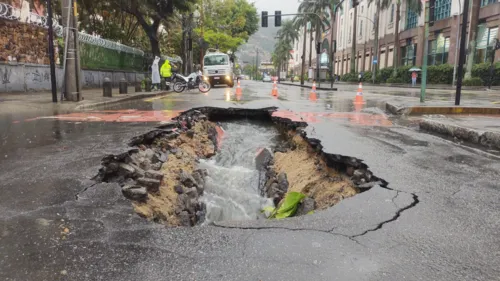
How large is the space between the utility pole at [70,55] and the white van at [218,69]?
→ 15465mm

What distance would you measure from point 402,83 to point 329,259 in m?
39.3

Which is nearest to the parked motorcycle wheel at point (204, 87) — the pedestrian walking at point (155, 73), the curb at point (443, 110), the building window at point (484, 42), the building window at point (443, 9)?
the pedestrian walking at point (155, 73)

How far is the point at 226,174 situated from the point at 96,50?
59.2 feet

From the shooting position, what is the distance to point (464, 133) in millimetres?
6699

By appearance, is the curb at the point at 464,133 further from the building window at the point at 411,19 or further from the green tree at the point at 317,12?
the green tree at the point at 317,12

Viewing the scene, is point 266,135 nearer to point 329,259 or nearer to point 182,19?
point 329,259

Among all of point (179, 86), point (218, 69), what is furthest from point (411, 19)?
point (179, 86)

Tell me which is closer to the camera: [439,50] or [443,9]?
[443,9]

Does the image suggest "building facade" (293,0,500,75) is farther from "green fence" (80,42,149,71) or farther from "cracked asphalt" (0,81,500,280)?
"cracked asphalt" (0,81,500,280)

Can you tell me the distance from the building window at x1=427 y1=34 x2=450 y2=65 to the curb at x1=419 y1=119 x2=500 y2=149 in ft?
105

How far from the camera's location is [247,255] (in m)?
2.40

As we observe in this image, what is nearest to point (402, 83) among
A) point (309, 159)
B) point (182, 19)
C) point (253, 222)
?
point (182, 19)

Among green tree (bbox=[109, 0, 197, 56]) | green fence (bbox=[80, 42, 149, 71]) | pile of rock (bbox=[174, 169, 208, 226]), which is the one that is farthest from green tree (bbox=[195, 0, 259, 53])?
pile of rock (bbox=[174, 169, 208, 226])

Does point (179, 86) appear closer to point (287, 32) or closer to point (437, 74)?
point (437, 74)
